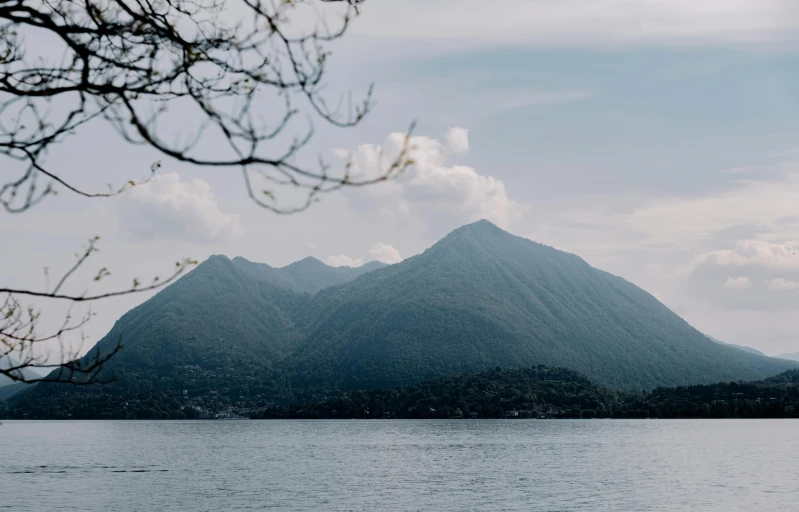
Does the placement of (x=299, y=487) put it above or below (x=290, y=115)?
below

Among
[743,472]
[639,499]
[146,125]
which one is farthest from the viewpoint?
[743,472]

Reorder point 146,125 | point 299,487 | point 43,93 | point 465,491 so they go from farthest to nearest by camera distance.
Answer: point 299,487
point 465,491
point 43,93
point 146,125

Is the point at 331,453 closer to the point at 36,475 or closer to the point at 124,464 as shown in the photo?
the point at 124,464

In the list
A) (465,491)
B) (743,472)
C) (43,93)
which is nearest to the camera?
(43,93)

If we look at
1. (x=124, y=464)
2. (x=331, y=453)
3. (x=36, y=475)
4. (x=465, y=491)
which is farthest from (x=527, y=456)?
(x=36, y=475)

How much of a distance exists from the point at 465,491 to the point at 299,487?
14.9m

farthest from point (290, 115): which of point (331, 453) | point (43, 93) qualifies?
point (331, 453)

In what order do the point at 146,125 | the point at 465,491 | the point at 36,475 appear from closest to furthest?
the point at 146,125 → the point at 465,491 → the point at 36,475

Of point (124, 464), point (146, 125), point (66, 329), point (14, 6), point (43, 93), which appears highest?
point (14, 6)

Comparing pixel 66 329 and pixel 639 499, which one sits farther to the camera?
pixel 639 499

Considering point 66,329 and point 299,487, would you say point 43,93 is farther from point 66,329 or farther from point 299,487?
point 299,487

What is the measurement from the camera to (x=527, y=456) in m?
112

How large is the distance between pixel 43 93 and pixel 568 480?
7553cm

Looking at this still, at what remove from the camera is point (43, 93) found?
7.59 meters
